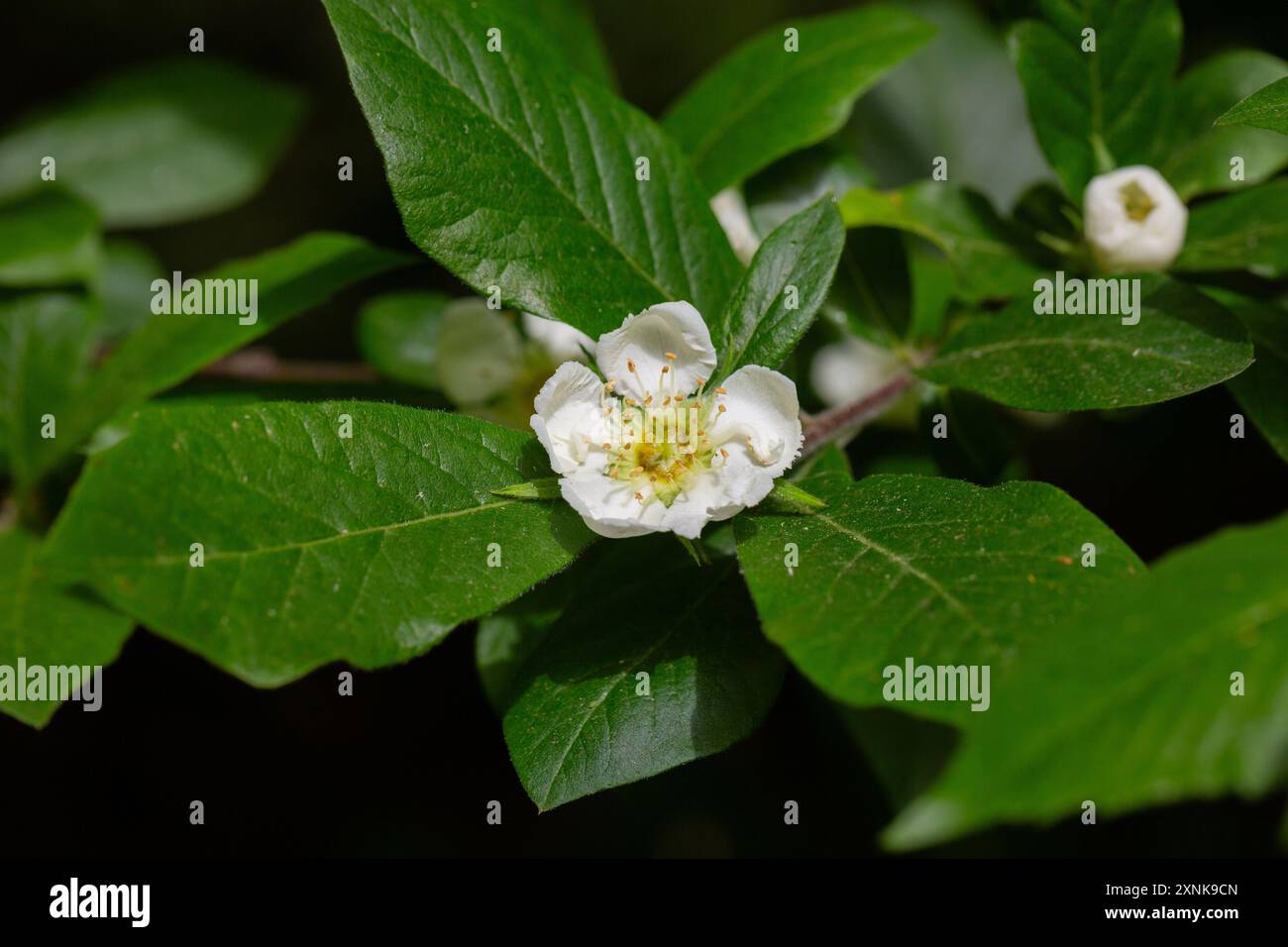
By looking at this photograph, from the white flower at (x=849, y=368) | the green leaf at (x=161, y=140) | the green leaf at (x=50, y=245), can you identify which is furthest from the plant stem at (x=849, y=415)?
the green leaf at (x=161, y=140)

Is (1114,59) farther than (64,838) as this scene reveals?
No

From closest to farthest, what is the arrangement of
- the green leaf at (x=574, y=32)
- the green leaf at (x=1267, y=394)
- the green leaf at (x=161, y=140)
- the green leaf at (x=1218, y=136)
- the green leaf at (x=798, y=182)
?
the green leaf at (x=1267, y=394)
the green leaf at (x=1218, y=136)
the green leaf at (x=798, y=182)
the green leaf at (x=574, y=32)
the green leaf at (x=161, y=140)

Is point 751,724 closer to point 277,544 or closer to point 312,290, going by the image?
point 277,544

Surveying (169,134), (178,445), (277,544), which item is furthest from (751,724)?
(169,134)

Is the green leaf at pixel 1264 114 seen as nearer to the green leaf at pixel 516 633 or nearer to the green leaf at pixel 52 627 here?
the green leaf at pixel 516 633

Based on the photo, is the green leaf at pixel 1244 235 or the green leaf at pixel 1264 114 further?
the green leaf at pixel 1244 235

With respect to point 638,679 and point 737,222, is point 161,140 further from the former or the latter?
point 638,679

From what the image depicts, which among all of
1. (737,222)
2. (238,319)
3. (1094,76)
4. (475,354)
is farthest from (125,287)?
(1094,76)
